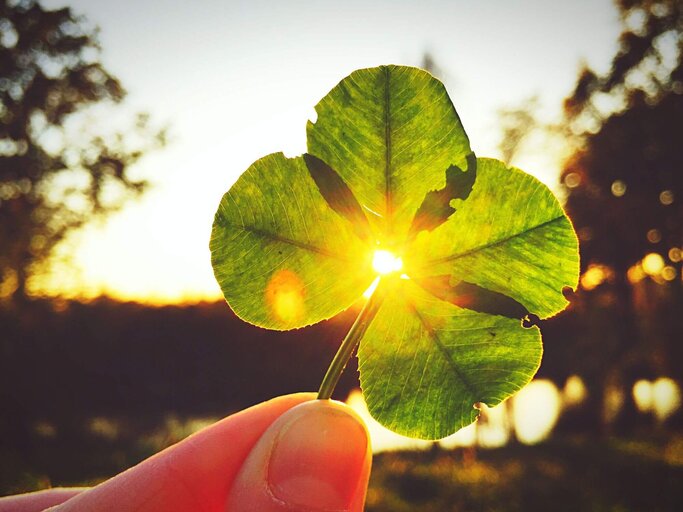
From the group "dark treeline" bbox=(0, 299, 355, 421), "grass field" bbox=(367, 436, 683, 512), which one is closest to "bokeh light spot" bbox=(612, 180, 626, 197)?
"grass field" bbox=(367, 436, 683, 512)

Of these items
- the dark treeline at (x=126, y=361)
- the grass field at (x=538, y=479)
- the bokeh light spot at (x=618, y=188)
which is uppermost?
the bokeh light spot at (x=618, y=188)

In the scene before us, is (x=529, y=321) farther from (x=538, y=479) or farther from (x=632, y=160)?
(x=632, y=160)

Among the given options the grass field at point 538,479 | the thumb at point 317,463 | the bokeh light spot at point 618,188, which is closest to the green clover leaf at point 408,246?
the thumb at point 317,463

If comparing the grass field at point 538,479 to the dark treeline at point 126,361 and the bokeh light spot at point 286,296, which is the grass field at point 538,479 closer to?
the dark treeline at point 126,361

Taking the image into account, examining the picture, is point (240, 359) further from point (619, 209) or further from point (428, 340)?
point (428, 340)

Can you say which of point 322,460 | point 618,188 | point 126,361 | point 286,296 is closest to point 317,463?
point 322,460

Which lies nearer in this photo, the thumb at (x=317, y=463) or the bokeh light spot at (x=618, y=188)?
the thumb at (x=317, y=463)

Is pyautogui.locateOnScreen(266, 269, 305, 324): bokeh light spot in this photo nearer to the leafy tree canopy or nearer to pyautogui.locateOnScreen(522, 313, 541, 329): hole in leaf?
pyautogui.locateOnScreen(522, 313, 541, 329): hole in leaf
